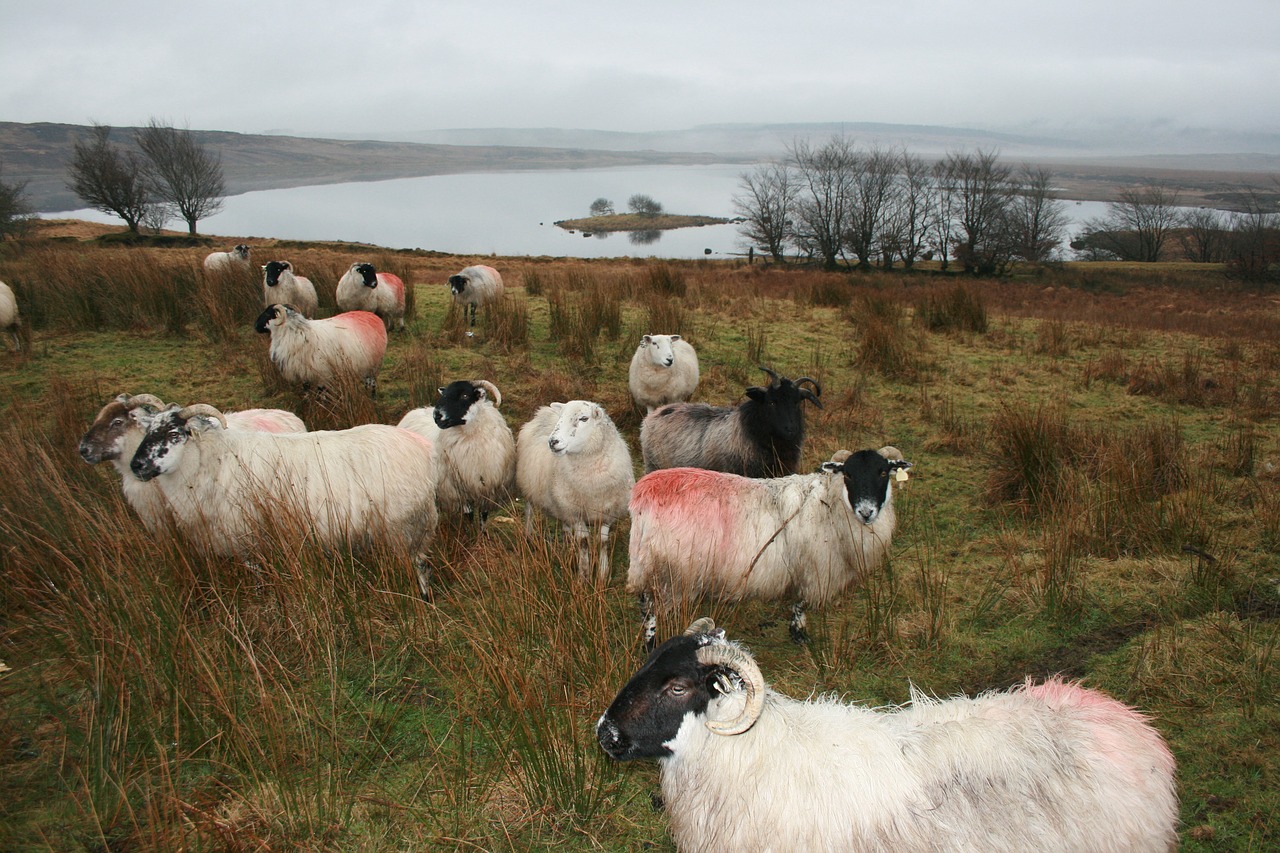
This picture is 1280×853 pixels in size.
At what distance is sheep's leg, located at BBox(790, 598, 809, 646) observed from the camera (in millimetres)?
3855

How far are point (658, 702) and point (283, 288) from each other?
30.1 ft

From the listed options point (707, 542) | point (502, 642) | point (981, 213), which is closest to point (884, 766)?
point (502, 642)

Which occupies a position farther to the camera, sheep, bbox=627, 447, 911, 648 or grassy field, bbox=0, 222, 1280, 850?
sheep, bbox=627, 447, 911, 648

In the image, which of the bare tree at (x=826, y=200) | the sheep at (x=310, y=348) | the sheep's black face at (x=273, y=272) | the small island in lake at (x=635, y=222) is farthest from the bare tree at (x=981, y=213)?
the small island in lake at (x=635, y=222)

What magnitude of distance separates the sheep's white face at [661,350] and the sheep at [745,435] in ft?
3.34

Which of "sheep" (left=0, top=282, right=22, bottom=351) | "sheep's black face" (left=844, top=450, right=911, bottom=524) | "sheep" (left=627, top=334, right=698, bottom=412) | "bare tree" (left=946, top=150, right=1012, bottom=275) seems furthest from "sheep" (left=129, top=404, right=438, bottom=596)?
"bare tree" (left=946, top=150, right=1012, bottom=275)

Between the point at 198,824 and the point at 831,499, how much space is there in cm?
322

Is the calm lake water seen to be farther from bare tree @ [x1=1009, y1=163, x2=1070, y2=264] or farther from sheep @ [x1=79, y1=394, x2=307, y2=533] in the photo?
sheep @ [x1=79, y1=394, x2=307, y2=533]

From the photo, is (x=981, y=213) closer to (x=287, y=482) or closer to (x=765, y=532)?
(x=765, y=532)

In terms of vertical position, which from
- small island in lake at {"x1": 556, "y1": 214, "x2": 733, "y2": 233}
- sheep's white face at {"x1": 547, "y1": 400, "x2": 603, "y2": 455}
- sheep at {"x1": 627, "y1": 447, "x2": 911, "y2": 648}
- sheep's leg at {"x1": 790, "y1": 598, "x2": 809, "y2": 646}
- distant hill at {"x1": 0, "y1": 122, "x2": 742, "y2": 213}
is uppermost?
distant hill at {"x1": 0, "y1": 122, "x2": 742, "y2": 213}

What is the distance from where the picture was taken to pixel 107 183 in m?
37.6

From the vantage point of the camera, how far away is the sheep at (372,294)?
30.9 feet

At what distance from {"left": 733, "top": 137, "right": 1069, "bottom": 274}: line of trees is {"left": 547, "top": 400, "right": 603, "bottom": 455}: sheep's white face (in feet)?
128

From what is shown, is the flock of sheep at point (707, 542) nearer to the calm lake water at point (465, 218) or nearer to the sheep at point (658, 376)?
the sheep at point (658, 376)
